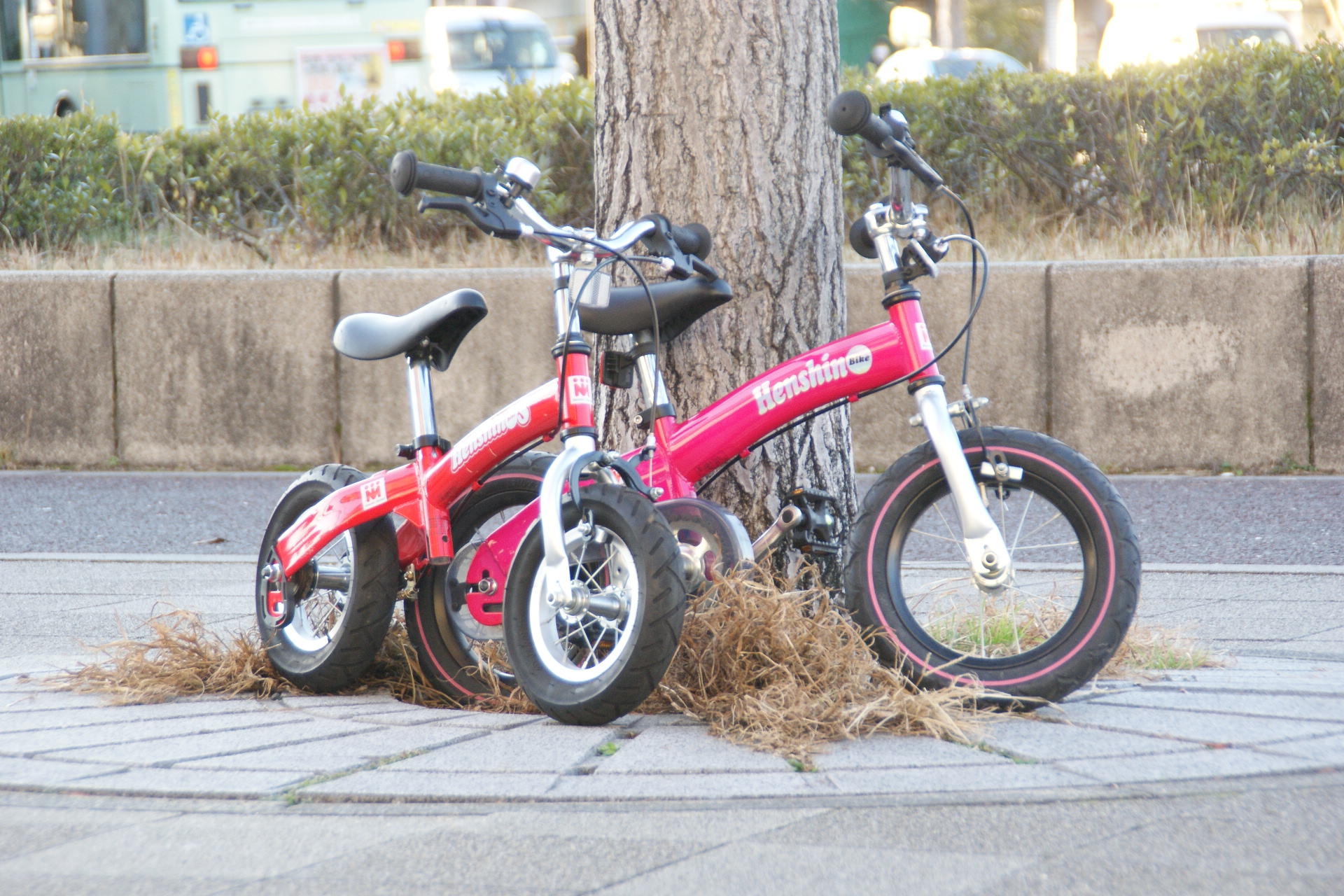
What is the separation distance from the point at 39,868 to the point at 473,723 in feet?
3.70

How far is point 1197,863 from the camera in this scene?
2588mm

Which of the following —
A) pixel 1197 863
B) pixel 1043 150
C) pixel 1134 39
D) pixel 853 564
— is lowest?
pixel 1197 863

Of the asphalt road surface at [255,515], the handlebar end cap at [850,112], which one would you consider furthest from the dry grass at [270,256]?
the handlebar end cap at [850,112]

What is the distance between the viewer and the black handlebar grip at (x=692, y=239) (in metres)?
3.77

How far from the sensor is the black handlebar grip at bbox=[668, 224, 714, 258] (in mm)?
3770

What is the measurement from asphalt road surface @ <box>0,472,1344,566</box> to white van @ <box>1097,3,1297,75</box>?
45.2ft

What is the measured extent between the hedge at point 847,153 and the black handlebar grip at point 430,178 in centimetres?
566

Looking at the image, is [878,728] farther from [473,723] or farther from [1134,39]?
[1134,39]

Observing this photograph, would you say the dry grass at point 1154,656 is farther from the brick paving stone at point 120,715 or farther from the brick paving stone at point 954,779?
the brick paving stone at point 120,715

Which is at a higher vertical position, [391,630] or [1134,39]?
[1134,39]

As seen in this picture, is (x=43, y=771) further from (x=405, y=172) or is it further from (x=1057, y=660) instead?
(x=1057, y=660)

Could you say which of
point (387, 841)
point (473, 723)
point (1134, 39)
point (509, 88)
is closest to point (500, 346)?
point (509, 88)

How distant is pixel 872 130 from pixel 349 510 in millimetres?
1606

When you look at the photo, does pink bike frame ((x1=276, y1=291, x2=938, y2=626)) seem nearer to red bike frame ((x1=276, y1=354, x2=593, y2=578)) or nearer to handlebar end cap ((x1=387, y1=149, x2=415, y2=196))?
red bike frame ((x1=276, y1=354, x2=593, y2=578))
